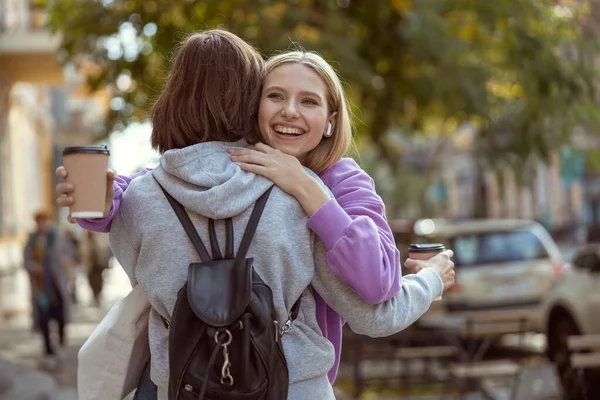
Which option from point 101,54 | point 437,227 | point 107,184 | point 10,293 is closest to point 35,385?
point 101,54

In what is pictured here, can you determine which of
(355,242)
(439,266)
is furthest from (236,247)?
(439,266)

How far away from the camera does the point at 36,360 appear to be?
12133 mm

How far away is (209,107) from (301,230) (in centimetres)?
36

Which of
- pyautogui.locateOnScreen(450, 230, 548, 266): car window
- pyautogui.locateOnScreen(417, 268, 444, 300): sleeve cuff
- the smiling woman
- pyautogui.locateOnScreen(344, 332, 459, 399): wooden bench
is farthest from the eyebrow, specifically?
pyautogui.locateOnScreen(450, 230, 548, 266): car window

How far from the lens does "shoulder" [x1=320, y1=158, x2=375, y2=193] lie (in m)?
2.50

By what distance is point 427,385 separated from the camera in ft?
34.2

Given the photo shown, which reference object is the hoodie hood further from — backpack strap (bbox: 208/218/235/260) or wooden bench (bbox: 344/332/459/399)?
wooden bench (bbox: 344/332/459/399)

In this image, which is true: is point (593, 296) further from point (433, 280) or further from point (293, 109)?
point (293, 109)

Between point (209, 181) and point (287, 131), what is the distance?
0.29 metres

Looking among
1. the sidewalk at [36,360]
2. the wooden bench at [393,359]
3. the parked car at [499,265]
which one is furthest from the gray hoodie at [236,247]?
the parked car at [499,265]

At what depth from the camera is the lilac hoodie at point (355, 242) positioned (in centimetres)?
228

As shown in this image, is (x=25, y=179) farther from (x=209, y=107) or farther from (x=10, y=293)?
(x=209, y=107)

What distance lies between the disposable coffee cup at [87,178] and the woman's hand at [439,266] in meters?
0.81

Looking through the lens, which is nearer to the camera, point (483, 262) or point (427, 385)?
point (427, 385)
